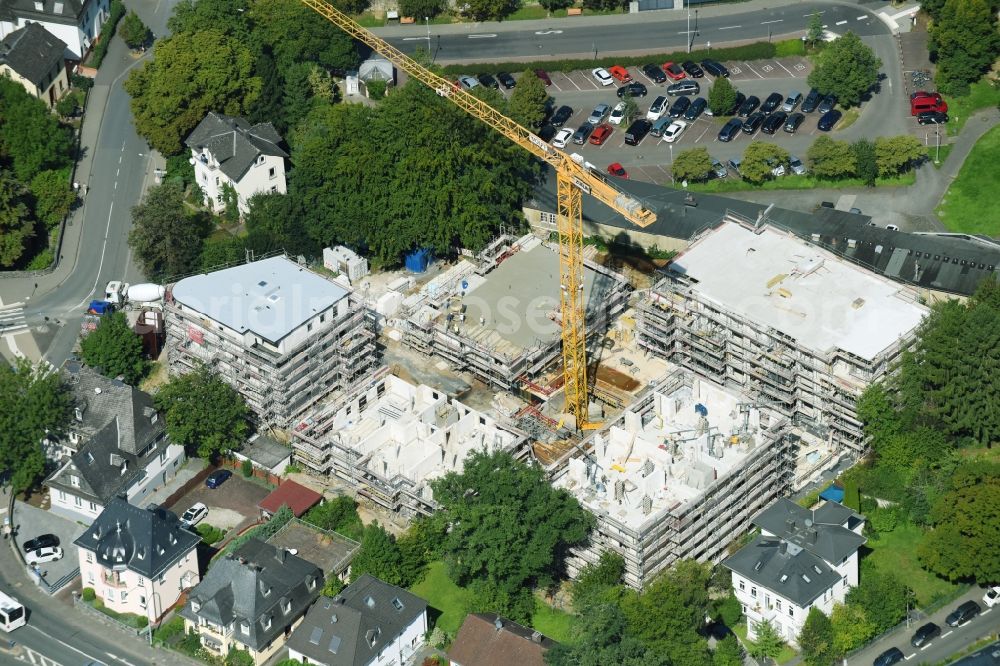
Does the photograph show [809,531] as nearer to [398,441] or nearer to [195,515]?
[398,441]

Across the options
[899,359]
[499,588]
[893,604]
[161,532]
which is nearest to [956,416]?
[899,359]

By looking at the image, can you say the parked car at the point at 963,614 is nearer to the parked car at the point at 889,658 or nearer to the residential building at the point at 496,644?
the parked car at the point at 889,658

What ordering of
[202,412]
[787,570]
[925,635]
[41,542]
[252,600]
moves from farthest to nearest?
1. [202,412]
2. [41,542]
3. [252,600]
4. [787,570]
5. [925,635]

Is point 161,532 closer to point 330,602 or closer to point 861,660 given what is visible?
point 330,602

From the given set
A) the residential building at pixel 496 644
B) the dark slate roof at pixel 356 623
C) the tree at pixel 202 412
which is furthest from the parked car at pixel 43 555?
the residential building at pixel 496 644

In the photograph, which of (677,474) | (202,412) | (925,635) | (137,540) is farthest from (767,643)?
(202,412)

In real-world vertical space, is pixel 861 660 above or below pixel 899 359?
below
